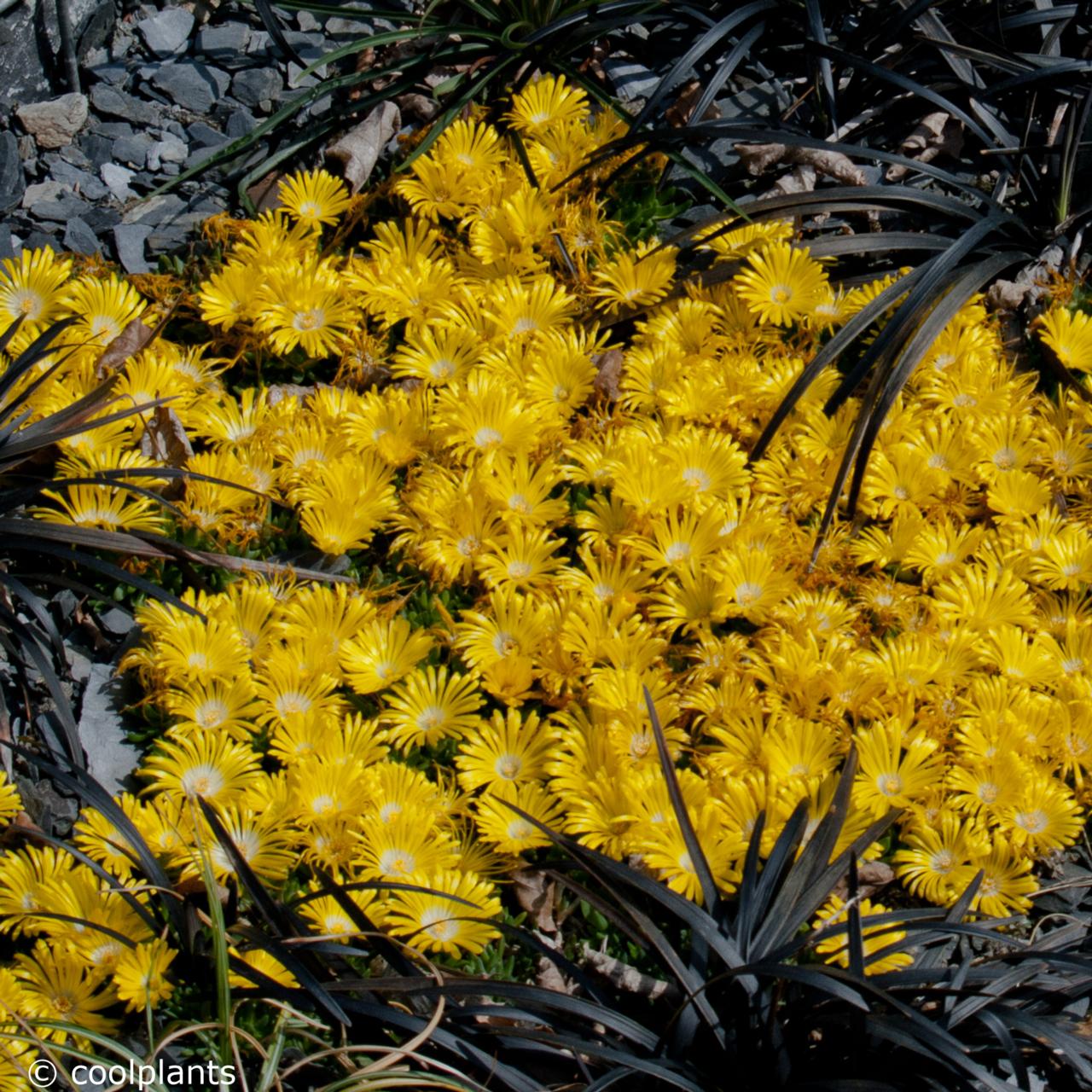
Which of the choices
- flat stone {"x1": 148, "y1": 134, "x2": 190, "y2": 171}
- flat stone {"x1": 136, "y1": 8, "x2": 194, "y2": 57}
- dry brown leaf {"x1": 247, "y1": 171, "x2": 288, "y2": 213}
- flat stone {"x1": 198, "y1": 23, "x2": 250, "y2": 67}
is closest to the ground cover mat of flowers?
dry brown leaf {"x1": 247, "y1": 171, "x2": 288, "y2": 213}

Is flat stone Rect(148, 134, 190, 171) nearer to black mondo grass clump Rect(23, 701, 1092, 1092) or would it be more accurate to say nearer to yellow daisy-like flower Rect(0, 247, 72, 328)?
yellow daisy-like flower Rect(0, 247, 72, 328)

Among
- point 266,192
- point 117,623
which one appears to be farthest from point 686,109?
point 117,623

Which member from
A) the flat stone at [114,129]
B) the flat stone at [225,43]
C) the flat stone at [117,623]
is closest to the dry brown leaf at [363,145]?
the flat stone at [225,43]

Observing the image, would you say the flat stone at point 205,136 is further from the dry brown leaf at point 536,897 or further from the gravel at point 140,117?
the dry brown leaf at point 536,897

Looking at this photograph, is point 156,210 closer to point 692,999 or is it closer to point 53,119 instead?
point 53,119

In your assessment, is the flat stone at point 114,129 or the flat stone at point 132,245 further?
the flat stone at point 114,129
